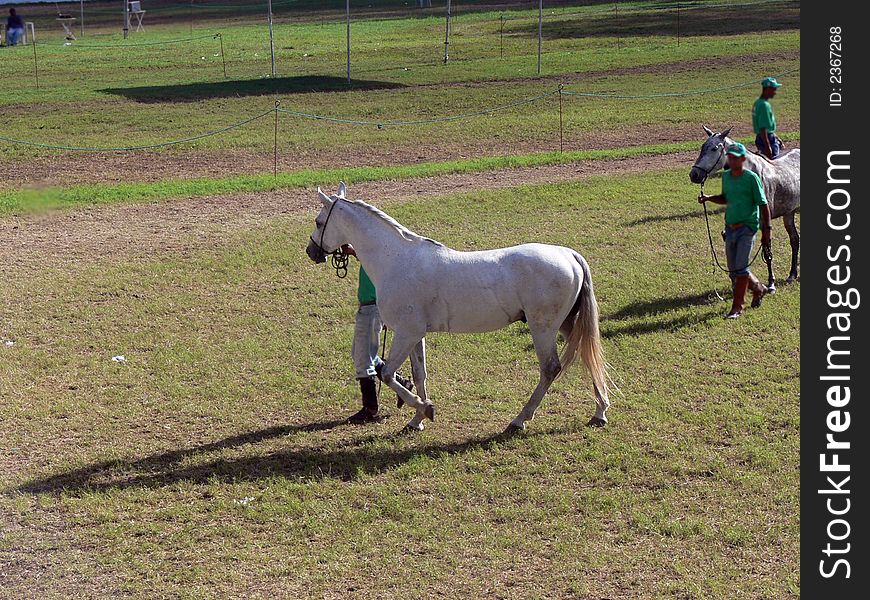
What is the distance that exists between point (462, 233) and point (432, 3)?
46311 mm

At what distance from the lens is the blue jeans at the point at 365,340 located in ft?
28.3

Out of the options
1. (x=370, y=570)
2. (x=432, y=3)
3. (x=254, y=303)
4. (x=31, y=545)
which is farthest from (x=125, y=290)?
(x=432, y=3)

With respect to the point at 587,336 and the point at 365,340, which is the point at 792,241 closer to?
the point at 587,336

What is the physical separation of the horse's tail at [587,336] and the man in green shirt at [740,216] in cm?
297

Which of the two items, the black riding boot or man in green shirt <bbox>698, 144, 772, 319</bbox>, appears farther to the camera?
man in green shirt <bbox>698, 144, 772, 319</bbox>

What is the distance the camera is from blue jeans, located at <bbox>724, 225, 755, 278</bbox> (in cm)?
1095

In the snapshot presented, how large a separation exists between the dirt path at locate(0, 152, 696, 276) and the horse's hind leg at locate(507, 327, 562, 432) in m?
7.22

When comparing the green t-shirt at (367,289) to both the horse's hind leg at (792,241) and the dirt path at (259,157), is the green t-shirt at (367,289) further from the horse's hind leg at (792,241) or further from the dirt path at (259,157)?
the dirt path at (259,157)

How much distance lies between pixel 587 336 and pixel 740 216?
138 inches

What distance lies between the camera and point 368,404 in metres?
8.75

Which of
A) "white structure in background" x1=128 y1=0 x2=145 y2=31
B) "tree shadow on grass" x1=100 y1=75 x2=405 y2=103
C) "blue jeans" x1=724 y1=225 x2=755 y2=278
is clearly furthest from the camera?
"white structure in background" x1=128 y1=0 x2=145 y2=31

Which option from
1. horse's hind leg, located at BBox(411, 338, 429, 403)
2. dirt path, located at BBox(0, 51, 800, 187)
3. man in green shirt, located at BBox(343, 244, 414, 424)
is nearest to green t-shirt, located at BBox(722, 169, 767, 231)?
horse's hind leg, located at BBox(411, 338, 429, 403)

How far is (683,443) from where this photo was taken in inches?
316

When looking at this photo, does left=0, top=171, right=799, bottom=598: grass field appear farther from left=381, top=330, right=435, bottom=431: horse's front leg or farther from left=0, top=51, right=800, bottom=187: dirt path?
left=0, top=51, right=800, bottom=187: dirt path
